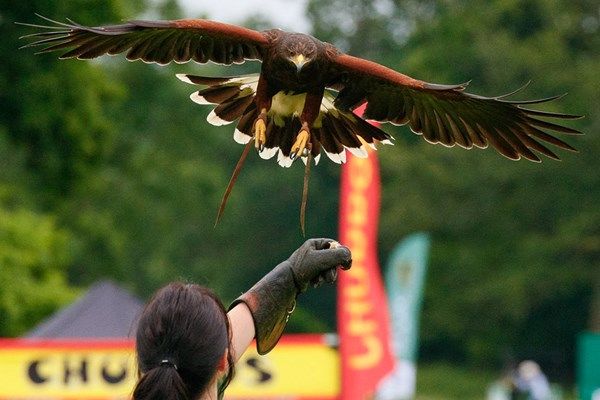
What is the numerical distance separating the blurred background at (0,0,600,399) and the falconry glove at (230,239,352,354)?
927 inches

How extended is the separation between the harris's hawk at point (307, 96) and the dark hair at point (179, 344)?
1304 mm

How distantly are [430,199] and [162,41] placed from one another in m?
31.7

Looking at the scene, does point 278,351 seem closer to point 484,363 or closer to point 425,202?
point 425,202

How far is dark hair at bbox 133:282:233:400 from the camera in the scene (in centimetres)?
215

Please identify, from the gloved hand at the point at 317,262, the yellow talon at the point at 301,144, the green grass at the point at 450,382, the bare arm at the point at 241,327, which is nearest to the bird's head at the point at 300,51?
the yellow talon at the point at 301,144

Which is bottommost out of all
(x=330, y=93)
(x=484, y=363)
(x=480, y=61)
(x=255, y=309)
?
(x=484, y=363)

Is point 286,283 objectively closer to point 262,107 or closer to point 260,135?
point 260,135

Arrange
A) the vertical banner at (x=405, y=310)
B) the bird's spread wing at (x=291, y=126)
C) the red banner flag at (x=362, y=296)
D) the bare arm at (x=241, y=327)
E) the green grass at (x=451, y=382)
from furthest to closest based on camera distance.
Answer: the green grass at (x=451, y=382)
the vertical banner at (x=405, y=310)
the red banner flag at (x=362, y=296)
the bird's spread wing at (x=291, y=126)
the bare arm at (x=241, y=327)

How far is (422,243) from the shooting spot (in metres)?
15.8

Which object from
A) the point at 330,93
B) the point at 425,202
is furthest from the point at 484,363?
the point at 330,93

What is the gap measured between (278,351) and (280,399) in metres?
0.43

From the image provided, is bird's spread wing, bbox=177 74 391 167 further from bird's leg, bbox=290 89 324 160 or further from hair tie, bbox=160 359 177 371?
hair tie, bbox=160 359 177 371

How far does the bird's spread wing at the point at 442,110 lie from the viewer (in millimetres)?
3719

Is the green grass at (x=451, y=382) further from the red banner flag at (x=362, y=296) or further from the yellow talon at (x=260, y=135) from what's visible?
the yellow talon at (x=260, y=135)
